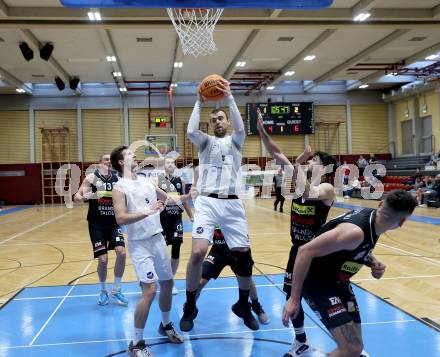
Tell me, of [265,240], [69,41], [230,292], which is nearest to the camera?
[230,292]

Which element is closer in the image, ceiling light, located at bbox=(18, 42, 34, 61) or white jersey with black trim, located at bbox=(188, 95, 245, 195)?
white jersey with black trim, located at bbox=(188, 95, 245, 195)

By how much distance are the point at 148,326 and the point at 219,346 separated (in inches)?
38.0

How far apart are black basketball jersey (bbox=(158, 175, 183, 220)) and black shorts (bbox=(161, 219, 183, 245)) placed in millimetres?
71

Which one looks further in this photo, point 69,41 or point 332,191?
point 69,41

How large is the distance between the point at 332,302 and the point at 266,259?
5182mm

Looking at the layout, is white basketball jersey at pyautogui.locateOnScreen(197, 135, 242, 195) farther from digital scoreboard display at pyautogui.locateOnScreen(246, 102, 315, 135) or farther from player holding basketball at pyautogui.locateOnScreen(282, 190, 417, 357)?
digital scoreboard display at pyautogui.locateOnScreen(246, 102, 315, 135)

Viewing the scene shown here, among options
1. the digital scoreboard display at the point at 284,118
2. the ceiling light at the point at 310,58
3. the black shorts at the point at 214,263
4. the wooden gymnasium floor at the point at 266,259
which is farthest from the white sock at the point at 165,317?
the digital scoreboard display at the point at 284,118

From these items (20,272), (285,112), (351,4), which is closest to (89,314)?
(20,272)

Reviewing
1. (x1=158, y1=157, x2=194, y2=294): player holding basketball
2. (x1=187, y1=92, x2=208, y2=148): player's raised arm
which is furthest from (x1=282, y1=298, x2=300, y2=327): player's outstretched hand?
(x1=158, y1=157, x2=194, y2=294): player holding basketball

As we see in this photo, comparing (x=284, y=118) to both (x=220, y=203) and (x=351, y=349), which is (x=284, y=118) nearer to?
(x=220, y=203)

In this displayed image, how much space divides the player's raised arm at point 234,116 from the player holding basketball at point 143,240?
3.20 feet

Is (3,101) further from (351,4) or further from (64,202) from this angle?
(351,4)

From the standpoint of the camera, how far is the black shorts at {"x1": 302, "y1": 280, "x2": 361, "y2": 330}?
288 cm

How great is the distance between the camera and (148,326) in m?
4.75
